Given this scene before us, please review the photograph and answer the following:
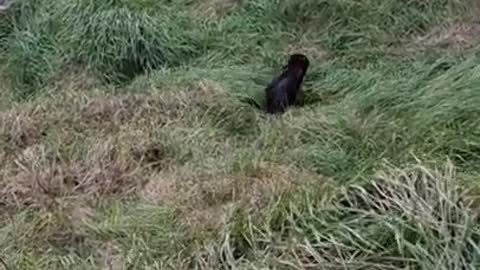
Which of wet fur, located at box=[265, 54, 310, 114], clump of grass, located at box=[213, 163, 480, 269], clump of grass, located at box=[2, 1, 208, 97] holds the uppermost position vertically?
clump of grass, located at box=[213, 163, 480, 269]

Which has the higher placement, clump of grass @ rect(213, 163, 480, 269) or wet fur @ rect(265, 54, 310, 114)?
clump of grass @ rect(213, 163, 480, 269)

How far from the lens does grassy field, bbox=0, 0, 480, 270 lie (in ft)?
10.1

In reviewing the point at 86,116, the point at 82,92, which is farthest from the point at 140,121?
the point at 82,92

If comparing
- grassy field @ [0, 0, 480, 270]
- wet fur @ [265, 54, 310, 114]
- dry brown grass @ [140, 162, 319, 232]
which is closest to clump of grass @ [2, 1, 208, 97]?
grassy field @ [0, 0, 480, 270]

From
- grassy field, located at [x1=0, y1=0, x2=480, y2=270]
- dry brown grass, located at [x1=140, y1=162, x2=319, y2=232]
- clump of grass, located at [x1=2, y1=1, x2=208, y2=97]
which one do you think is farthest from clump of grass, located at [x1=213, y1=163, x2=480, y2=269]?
clump of grass, located at [x1=2, y1=1, x2=208, y2=97]

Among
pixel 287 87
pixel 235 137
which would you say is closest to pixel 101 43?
pixel 287 87

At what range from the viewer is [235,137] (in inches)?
175

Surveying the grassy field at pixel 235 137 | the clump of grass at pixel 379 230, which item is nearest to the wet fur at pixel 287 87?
the grassy field at pixel 235 137

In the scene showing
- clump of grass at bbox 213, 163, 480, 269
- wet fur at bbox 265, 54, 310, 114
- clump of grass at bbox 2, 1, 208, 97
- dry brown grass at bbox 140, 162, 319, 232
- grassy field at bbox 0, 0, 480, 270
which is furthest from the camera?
clump of grass at bbox 2, 1, 208, 97

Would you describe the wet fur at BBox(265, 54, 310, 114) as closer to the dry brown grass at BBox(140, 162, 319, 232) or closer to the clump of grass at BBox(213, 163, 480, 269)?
the dry brown grass at BBox(140, 162, 319, 232)

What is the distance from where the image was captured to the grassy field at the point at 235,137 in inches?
121

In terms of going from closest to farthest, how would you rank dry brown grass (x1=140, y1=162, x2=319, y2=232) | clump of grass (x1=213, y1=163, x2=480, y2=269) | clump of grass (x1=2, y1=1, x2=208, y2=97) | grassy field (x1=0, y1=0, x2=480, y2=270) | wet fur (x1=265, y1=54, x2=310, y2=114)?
clump of grass (x1=213, y1=163, x2=480, y2=269) < grassy field (x1=0, y1=0, x2=480, y2=270) < dry brown grass (x1=140, y1=162, x2=319, y2=232) < wet fur (x1=265, y1=54, x2=310, y2=114) < clump of grass (x1=2, y1=1, x2=208, y2=97)

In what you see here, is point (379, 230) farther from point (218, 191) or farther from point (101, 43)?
point (101, 43)

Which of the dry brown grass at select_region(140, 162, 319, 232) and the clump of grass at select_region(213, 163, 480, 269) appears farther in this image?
the dry brown grass at select_region(140, 162, 319, 232)
